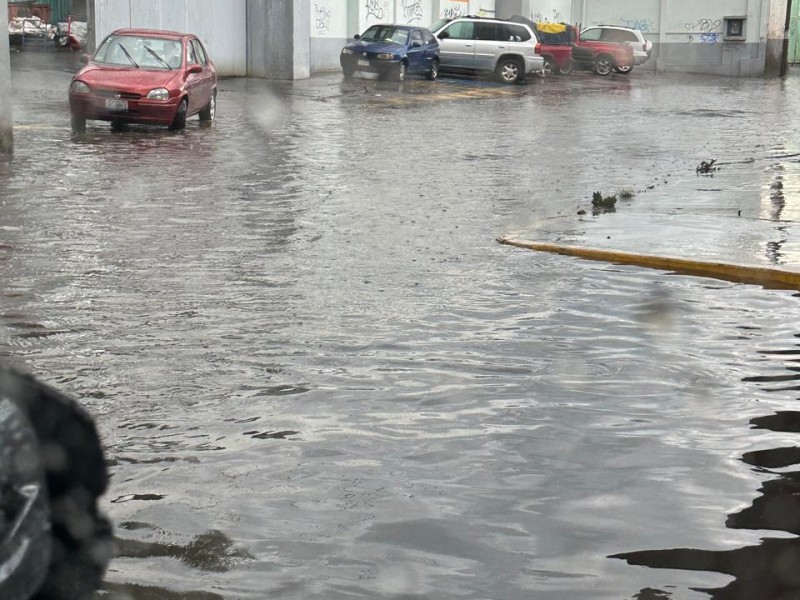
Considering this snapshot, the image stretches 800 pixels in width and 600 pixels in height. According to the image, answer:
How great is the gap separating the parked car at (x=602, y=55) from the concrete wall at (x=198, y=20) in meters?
16.3

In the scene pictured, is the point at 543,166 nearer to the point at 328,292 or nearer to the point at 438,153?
the point at 438,153

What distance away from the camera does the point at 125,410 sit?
19.1ft

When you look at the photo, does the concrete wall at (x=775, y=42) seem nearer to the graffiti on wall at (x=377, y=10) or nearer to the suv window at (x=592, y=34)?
the suv window at (x=592, y=34)

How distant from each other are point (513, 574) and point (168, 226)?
25.0ft

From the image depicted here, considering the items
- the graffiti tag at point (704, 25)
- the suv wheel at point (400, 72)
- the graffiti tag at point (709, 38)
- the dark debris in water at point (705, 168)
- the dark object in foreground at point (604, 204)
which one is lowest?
the dark debris in water at point (705, 168)

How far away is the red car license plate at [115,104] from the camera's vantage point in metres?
19.4

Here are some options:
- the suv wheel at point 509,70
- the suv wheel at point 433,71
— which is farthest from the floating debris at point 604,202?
the suv wheel at point 509,70

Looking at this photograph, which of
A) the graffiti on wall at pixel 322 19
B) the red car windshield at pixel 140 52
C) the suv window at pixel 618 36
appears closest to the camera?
the red car windshield at pixel 140 52

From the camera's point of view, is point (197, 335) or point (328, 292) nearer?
point (197, 335)

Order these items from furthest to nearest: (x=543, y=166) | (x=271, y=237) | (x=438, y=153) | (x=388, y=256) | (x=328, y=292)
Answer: (x=438, y=153)
(x=543, y=166)
(x=271, y=237)
(x=388, y=256)
(x=328, y=292)

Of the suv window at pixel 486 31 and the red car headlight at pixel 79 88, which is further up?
the suv window at pixel 486 31

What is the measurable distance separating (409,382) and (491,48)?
3384 centimetres

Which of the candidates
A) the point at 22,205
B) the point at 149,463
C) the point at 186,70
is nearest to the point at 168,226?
the point at 22,205

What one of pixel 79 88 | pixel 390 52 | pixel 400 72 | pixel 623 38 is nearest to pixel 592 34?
pixel 623 38
